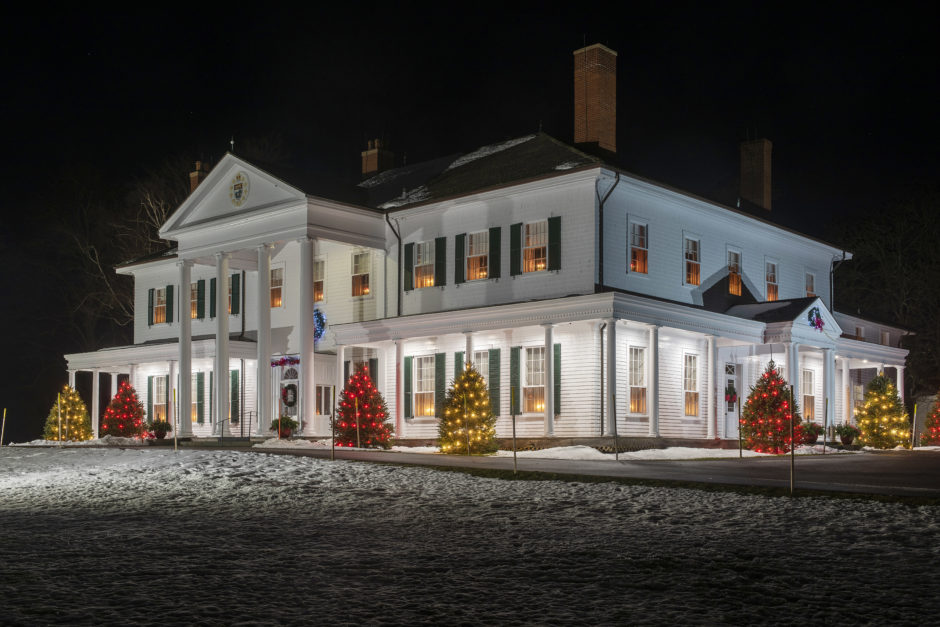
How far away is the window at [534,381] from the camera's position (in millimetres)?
27891

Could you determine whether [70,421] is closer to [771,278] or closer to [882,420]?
[771,278]

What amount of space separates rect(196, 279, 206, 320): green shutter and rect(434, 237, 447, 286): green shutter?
11966 mm

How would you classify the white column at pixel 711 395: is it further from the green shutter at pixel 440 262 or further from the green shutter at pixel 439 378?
the green shutter at pixel 440 262

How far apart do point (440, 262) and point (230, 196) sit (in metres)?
7.23

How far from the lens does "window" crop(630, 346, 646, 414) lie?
27500 millimetres

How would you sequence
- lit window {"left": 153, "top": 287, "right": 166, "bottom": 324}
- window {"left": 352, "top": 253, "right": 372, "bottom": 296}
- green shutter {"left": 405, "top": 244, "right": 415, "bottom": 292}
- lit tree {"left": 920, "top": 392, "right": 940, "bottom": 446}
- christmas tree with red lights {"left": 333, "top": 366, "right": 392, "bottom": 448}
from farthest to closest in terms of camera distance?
lit window {"left": 153, "top": 287, "right": 166, "bottom": 324}, lit tree {"left": 920, "top": 392, "right": 940, "bottom": 446}, window {"left": 352, "top": 253, "right": 372, "bottom": 296}, green shutter {"left": 405, "top": 244, "right": 415, "bottom": 292}, christmas tree with red lights {"left": 333, "top": 366, "right": 392, "bottom": 448}

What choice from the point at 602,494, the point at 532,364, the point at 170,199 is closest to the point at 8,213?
the point at 170,199

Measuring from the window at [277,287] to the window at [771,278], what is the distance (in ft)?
51.6

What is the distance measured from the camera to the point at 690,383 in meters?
29.2

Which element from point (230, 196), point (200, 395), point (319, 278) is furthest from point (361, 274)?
point (200, 395)

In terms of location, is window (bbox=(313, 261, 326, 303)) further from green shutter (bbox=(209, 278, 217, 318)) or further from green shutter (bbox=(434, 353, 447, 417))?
green shutter (bbox=(209, 278, 217, 318))

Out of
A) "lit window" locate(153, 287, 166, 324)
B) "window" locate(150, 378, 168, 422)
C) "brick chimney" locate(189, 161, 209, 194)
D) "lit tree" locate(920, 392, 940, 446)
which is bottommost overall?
"lit tree" locate(920, 392, 940, 446)

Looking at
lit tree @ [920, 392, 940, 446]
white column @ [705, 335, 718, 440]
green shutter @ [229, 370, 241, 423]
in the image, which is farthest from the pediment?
lit tree @ [920, 392, 940, 446]

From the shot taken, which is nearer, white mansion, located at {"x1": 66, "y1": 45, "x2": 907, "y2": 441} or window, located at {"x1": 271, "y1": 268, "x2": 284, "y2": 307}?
white mansion, located at {"x1": 66, "y1": 45, "x2": 907, "y2": 441}
